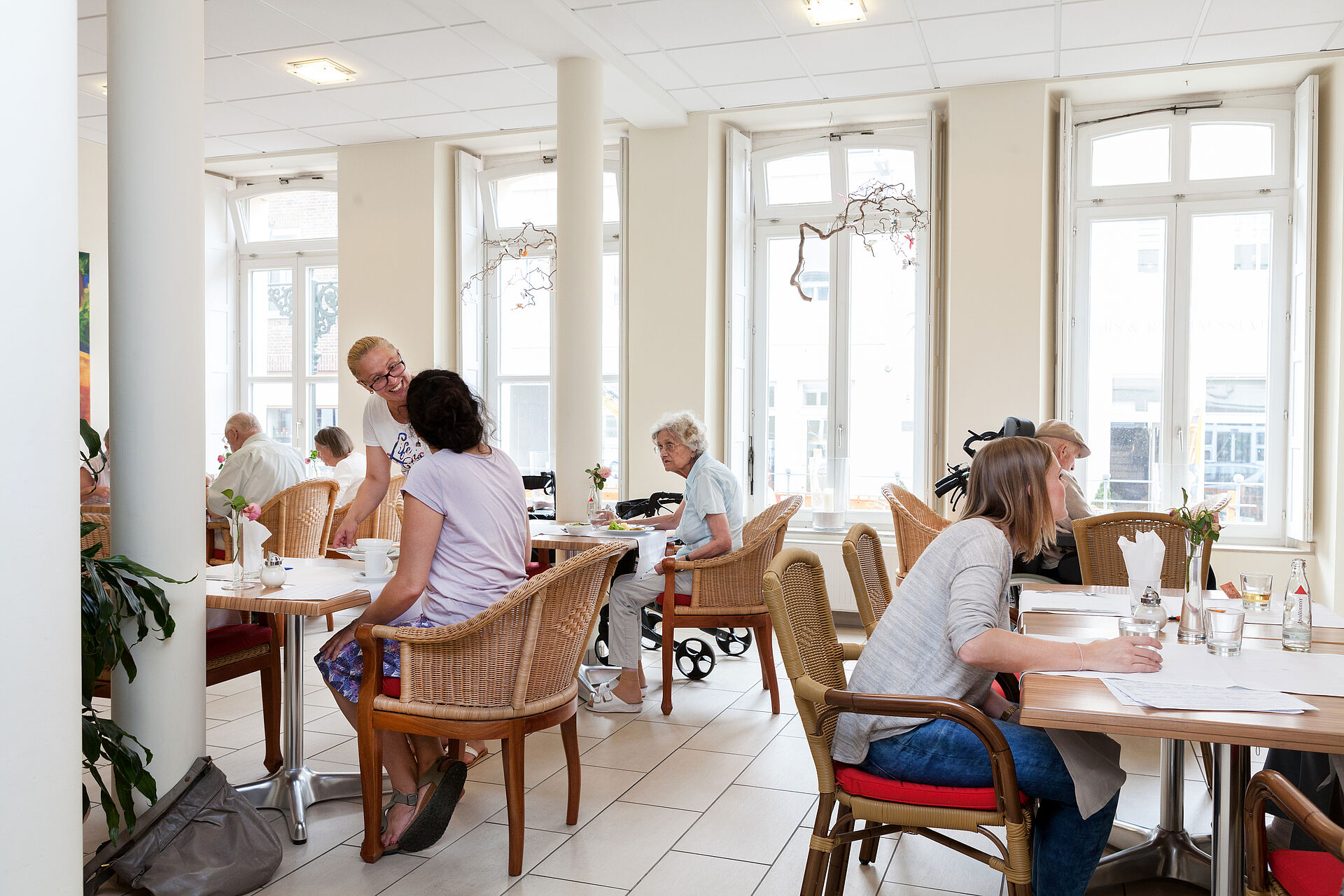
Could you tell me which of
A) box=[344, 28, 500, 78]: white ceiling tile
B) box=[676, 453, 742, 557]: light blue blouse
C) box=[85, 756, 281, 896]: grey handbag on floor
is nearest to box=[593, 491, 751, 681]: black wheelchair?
box=[676, 453, 742, 557]: light blue blouse

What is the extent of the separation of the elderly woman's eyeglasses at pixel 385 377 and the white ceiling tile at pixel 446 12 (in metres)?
2.05

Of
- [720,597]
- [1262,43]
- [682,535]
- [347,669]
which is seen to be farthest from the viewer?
[1262,43]

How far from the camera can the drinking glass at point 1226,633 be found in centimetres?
220

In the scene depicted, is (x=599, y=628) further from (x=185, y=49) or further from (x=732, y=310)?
(x=185, y=49)

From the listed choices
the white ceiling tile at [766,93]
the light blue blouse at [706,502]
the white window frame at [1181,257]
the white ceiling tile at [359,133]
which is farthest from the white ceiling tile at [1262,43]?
the white ceiling tile at [359,133]

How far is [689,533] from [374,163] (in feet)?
14.9

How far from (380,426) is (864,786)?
2.59m

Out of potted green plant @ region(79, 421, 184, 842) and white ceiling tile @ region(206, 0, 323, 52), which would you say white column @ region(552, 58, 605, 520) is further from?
potted green plant @ region(79, 421, 184, 842)

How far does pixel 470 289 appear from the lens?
7766 millimetres

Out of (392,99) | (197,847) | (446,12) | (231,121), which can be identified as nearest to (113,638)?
(197,847)

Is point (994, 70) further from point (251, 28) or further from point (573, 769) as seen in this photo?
point (573, 769)

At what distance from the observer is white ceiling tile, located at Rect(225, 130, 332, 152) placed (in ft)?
24.1

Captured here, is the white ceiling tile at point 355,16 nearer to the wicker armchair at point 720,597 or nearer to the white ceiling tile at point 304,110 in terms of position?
the white ceiling tile at point 304,110

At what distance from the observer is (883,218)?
6770 mm
